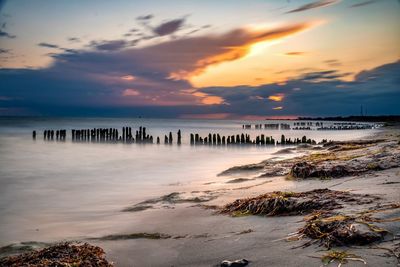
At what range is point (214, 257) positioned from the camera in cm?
443

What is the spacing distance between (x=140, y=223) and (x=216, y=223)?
169 centimetres

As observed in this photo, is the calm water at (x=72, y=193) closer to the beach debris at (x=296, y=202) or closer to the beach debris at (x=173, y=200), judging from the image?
the beach debris at (x=173, y=200)

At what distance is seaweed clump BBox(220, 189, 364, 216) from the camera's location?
5797 mm

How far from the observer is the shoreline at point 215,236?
13.8 feet

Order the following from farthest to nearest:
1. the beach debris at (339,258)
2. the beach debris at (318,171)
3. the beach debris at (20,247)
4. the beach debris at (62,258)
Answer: the beach debris at (318,171), the beach debris at (20,247), the beach debris at (62,258), the beach debris at (339,258)

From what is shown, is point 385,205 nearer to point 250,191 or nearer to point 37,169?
point 250,191

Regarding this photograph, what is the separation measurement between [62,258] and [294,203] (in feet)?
12.2

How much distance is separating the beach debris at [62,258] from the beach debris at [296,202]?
278 centimetres

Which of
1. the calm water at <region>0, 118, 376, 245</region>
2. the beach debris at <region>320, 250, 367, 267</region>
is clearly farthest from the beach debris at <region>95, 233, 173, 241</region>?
the beach debris at <region>320, 250, 367, 267</region>

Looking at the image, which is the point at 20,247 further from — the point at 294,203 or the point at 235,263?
the point at 294,203

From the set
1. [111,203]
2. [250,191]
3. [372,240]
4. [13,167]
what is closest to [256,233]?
[372,240]

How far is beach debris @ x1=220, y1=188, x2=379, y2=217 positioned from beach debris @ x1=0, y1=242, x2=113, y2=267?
2.78 metres

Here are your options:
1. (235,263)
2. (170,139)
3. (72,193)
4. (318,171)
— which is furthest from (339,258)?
(170,139)

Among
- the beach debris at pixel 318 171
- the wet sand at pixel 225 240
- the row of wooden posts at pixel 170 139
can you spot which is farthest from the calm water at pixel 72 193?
the row of wooden posts at pixel 170 139
